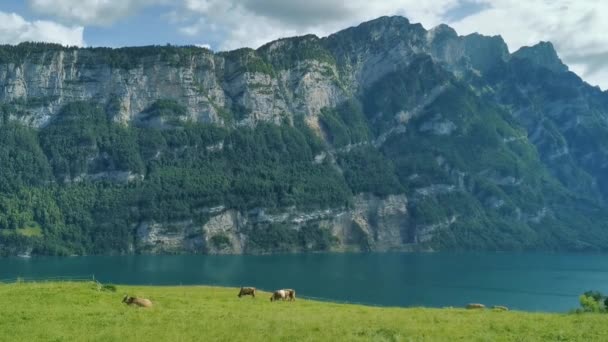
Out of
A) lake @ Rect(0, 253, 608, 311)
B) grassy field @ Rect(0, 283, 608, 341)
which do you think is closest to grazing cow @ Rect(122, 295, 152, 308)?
grassy field @ Rect(0, 283, 608, 341)

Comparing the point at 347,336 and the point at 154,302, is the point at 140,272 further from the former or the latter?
the point at 347,336

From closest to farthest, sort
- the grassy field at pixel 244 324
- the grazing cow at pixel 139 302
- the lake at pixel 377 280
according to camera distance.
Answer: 1. the grassy field at pixel 244 324
2. the grazing cow at pixel 139 302
3. the lake at pixel 377 280

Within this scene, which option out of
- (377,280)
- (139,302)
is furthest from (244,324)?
(377,280)

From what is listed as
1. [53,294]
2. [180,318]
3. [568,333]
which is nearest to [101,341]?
[180,318]

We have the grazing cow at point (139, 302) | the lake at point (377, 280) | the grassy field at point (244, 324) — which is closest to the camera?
the grassy field at point (244, 324)

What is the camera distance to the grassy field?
96.2ft

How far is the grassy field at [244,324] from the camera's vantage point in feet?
96.2

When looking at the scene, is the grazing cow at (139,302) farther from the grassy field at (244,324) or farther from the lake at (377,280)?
the lake at (377,280)

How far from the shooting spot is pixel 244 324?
31.8 m

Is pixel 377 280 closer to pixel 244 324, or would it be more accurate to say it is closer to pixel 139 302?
pixel 139 302

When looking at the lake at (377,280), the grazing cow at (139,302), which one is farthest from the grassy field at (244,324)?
the lake at (377,280)

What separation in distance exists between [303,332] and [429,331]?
218 inches

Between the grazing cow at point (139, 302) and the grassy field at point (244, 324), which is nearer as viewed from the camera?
the grassy field at point (244, 324)

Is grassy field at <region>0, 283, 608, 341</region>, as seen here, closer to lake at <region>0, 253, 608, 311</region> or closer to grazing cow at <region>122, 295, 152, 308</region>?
grazing cow at <region>122, 295, 152, 308</region>
